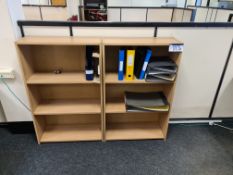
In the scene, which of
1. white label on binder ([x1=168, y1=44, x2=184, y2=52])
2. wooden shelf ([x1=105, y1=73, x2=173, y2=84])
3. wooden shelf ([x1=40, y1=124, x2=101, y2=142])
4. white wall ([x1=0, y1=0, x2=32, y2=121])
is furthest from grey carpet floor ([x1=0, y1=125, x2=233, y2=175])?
white label on binder ([x1=168, y1=44, x2=184, y2=52])

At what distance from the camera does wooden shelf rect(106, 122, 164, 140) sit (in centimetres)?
193

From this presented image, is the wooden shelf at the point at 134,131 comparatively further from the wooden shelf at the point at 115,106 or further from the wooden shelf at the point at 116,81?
the wooden shelf at the point at 116,81

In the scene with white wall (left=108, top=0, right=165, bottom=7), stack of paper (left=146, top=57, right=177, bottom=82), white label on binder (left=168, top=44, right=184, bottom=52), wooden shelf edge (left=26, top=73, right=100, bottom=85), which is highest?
white wall (left=108, top=0, right=165, bottom=7)

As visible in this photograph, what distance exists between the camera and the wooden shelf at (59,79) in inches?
60.2

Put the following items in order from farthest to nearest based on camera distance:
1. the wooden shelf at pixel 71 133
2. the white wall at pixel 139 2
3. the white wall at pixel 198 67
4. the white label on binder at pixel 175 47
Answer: the white wall at pixel 139 2 → the wooden shelf at pixel 71 133 → the white wall at pixel 198 67 → the white label on binder at pixel 175 47

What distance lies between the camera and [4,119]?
2012 millimetres

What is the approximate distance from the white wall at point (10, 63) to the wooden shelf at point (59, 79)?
0.27 meters

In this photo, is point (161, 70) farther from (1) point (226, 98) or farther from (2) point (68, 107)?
(1) point (226, 98)

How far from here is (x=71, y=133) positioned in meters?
1.95

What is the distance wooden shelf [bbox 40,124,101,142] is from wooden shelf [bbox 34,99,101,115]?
0.36 metres

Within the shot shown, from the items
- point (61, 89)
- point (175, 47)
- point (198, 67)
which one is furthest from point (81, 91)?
point (198, 67)

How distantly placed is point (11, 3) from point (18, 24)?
169 millimetres

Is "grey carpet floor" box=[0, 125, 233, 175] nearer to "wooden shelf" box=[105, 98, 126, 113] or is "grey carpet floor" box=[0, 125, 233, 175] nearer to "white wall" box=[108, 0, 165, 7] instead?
"wooden shelf" box=[105, 98, 126, 113]

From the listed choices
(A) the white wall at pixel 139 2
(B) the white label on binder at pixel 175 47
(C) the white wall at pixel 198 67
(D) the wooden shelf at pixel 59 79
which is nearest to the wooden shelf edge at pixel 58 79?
(D) the wooden shelf at pixel 59 79
